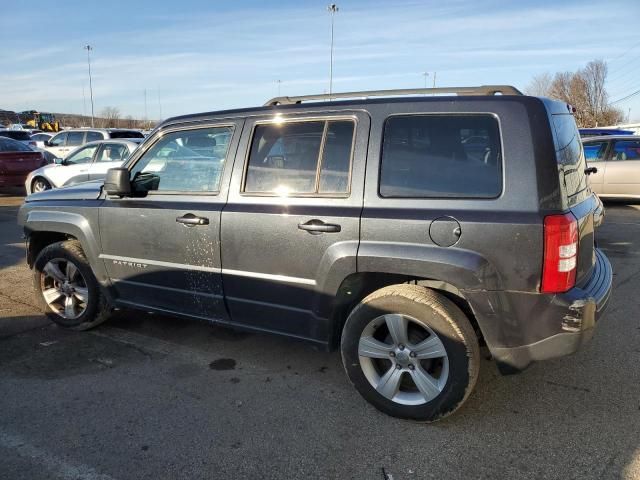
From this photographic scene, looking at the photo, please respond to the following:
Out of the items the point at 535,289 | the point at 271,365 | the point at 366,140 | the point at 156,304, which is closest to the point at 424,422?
the point at 535,289

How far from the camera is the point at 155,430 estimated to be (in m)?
2.92

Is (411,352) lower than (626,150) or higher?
lower

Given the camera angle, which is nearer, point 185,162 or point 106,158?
point 185,162

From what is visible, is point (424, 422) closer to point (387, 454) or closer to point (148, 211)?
point (387, 454)

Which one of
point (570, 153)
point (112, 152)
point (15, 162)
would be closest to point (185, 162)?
point (570, 153)

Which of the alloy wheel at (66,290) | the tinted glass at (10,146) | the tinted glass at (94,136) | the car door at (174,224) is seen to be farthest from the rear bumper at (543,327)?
the tinted glass at (10,146)

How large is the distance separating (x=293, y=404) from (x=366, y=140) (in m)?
1.73

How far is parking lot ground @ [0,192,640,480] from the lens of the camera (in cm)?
259

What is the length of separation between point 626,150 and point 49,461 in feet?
38.9

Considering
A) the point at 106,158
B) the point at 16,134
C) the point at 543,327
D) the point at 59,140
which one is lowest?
the point at 543,327

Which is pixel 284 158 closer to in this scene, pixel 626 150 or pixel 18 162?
pixel 626 150

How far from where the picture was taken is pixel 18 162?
13516 millimetres

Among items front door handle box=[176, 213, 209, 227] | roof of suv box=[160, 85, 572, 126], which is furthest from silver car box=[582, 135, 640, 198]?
front door handle box=[176, 213, 209, 227]

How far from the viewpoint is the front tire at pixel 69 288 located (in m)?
4.36
